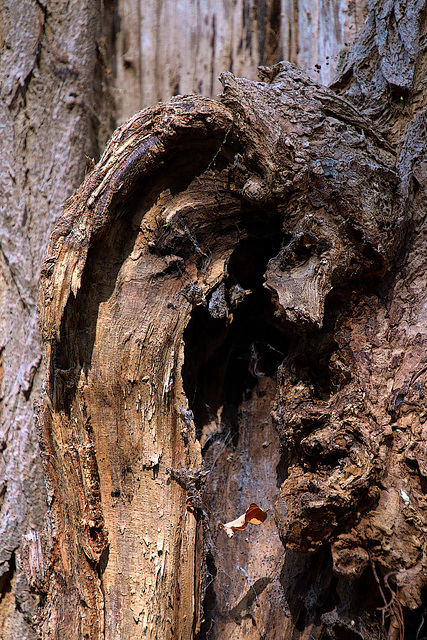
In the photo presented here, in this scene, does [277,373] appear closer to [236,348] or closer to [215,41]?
[236,348]

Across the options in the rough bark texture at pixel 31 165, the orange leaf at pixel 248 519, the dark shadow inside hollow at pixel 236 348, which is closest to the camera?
the orange leaf at pixel 248 519

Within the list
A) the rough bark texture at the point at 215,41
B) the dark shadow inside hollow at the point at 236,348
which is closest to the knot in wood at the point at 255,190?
the dark shadow inside hollow at the point at 236,348

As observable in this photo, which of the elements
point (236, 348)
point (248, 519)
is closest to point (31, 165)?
point (236, 348)

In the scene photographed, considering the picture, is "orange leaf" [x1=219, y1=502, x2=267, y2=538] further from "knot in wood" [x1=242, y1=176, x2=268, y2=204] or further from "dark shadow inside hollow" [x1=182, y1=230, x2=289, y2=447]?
"knot in wood" [x1=242, y1=176, x2=268, y2=204]

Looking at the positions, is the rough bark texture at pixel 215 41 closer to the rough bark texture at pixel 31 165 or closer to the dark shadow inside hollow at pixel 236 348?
the rough bark texture at pixel 31 165

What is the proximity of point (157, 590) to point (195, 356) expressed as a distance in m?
0.58

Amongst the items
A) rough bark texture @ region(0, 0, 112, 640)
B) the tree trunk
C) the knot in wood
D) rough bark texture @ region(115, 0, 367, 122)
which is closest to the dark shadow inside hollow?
the tree trunk

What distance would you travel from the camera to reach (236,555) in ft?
4.29

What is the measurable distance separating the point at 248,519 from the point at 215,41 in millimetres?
1585

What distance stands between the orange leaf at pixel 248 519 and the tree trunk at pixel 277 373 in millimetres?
43

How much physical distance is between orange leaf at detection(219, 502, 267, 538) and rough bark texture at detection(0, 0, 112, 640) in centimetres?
59

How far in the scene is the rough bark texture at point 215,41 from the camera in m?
1.70

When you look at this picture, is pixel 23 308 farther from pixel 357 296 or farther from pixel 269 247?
pixel 357 296

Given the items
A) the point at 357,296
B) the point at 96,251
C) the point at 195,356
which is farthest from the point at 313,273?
the point at 96,251
